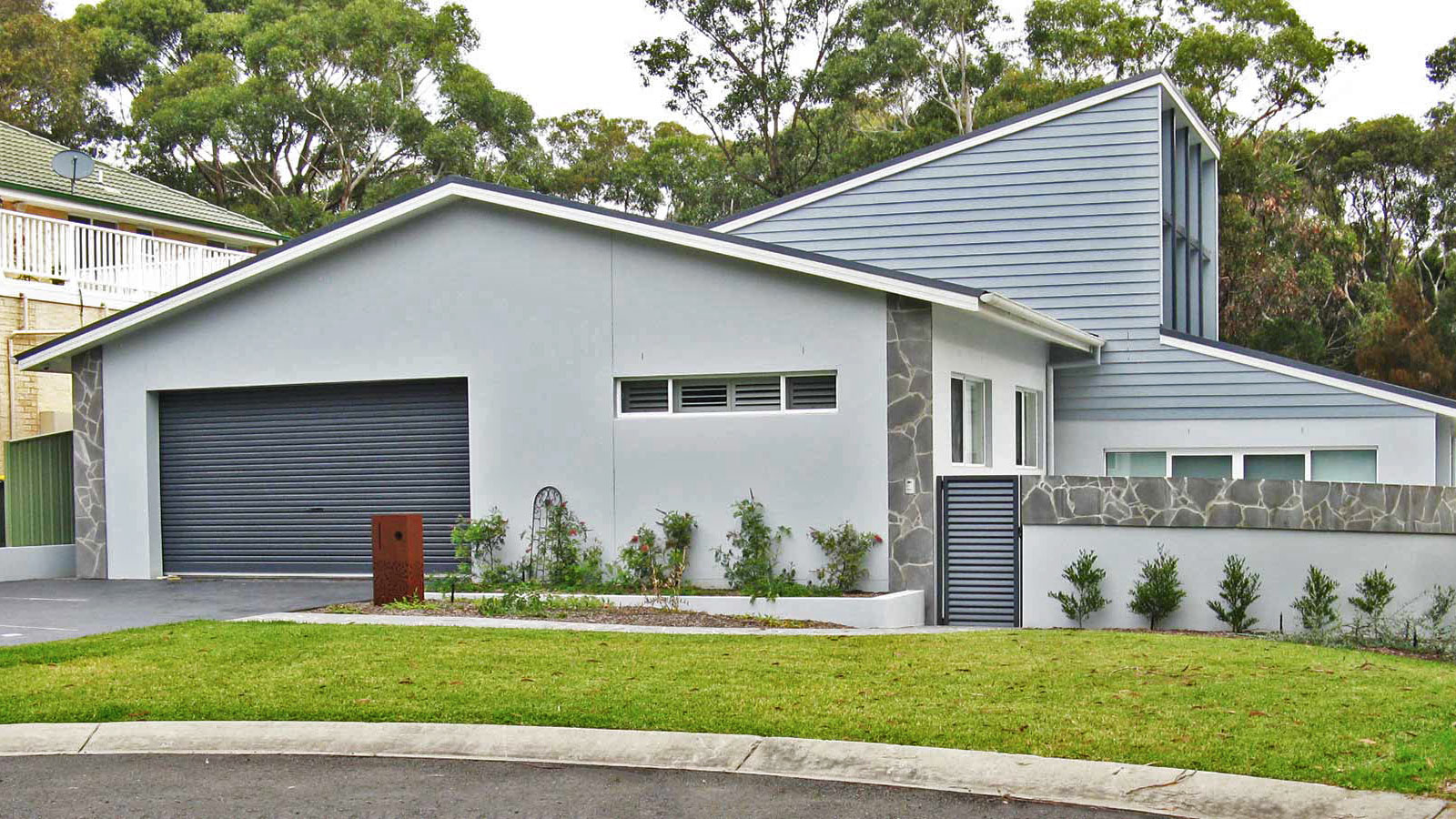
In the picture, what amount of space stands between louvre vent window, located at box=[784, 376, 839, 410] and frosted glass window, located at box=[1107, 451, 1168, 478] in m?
6.89

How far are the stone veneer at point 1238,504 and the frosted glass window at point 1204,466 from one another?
224 inches

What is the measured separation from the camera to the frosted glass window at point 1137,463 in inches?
864

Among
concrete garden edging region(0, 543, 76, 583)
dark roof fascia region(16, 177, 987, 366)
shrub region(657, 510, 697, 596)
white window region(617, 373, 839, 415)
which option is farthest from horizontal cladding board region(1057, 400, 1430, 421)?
concrete garden edging region(0, 543, 76, 583)

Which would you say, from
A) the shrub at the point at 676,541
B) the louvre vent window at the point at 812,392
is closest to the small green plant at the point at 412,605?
the shrub at the point at 676,541

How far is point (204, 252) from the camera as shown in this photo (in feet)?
101

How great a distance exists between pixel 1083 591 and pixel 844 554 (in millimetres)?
2730

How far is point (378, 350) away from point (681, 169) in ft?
101

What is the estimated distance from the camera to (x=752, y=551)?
16.7 metres

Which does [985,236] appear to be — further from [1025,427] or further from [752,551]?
[752,551]

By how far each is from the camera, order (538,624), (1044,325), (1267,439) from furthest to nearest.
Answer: (1267,439)
(1044,325)
(538,624)

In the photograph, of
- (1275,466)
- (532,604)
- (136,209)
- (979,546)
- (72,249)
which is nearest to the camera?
(532,604)

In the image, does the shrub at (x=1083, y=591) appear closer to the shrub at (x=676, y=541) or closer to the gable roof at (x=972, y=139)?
the shrub at (x=676, y=541)

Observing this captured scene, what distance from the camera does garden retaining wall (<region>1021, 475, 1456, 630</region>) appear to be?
15234 millimetres

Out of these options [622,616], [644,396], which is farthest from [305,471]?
[622,616]
